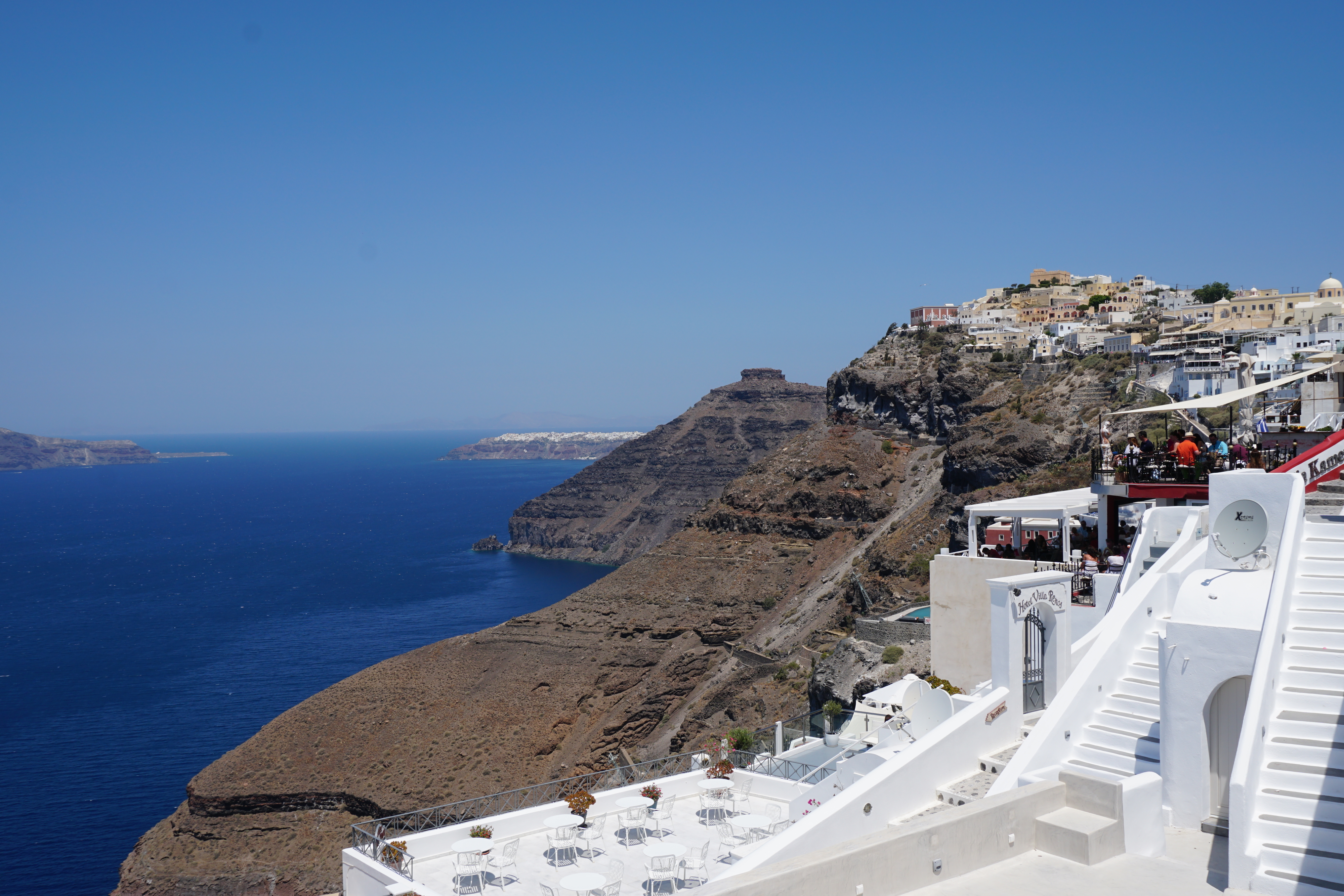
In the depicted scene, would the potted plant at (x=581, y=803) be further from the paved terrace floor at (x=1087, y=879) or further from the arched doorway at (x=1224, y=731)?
the arched doorway at (x=1224, y=731)

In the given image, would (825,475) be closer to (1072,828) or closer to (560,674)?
(560,674)

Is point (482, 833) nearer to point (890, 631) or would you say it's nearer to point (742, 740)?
point (742, 740)

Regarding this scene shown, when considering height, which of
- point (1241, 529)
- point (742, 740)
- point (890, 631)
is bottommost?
point (742, 740)

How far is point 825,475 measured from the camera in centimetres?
6309

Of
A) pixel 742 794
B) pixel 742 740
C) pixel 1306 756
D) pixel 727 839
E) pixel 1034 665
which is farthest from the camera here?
pixel 742 740

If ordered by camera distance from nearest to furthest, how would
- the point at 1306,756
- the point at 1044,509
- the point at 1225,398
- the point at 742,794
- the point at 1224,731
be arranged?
the point at 1306,756 < the point at 1224,731 < the point at 742,794 < the point at 1225,398 < the point at 1044,509

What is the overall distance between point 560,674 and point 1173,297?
60.0m

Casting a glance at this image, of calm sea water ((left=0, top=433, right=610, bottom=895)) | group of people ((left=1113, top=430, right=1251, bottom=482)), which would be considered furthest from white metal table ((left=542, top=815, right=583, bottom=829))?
calm sea water ((left=0, top=433, right=610, bottom=895))

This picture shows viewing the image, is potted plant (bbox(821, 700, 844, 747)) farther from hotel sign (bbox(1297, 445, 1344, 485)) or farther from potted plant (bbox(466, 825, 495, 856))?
hotel sign (bbox(1297, 445, 1344, 485))

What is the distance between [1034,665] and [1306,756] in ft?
15.4

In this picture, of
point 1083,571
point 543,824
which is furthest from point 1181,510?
point 543,824

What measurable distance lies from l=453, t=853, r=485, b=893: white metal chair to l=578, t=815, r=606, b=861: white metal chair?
124cm

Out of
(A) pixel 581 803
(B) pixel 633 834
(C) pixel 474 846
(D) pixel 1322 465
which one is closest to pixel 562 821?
(A) pixel 581 803

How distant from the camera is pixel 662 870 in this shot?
1149cm
